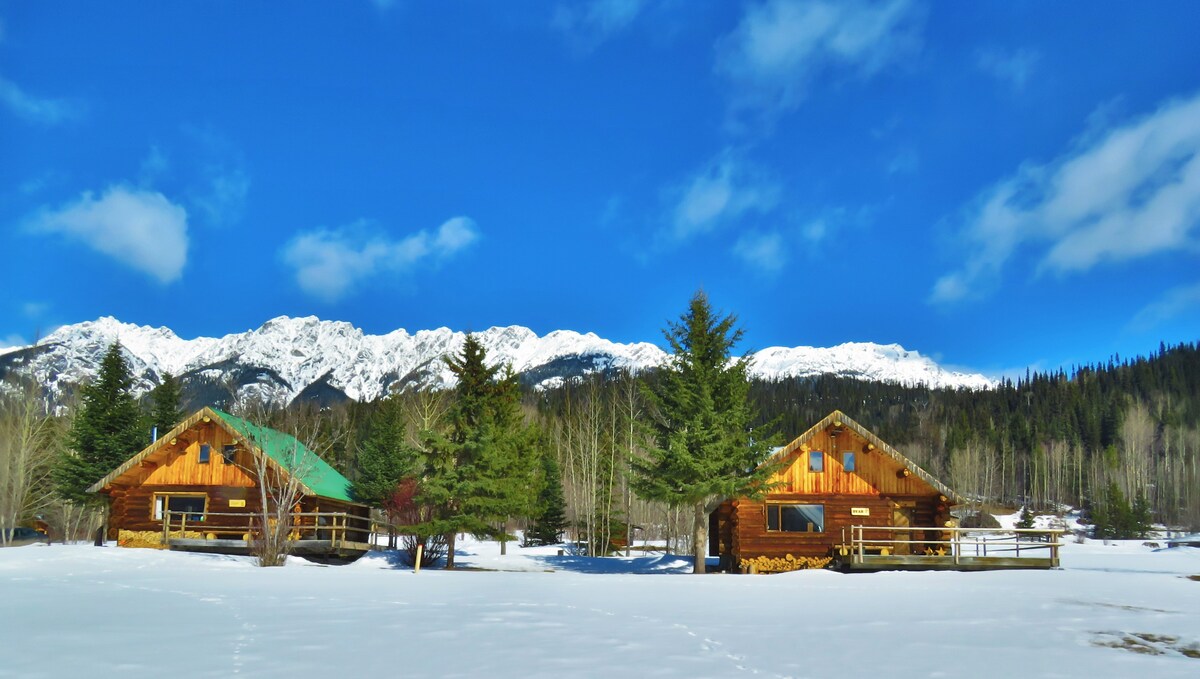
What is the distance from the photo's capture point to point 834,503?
3569 cm

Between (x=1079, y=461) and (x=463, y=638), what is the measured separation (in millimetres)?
132266

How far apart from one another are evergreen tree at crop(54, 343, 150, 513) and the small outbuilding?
3306 cm

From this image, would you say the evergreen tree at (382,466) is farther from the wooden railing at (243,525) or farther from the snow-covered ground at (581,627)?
the snow-covered ground at (581,627)

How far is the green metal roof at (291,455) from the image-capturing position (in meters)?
35.9

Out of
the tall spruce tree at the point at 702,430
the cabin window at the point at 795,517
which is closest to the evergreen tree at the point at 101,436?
the tall spruce tree at the point at 702,430

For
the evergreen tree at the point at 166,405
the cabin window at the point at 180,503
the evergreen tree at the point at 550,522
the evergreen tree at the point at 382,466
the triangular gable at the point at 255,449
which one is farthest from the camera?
the evergreen tree at the point at 550,522

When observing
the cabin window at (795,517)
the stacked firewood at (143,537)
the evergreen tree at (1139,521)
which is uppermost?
the cabin window at (795,517)

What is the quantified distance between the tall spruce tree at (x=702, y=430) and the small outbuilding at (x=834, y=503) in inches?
103

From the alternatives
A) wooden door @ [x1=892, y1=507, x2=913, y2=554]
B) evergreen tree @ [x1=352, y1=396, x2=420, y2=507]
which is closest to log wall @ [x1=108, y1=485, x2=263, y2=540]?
evergreen tree @ [x1=352, y1=396, x2=420, y2=507]

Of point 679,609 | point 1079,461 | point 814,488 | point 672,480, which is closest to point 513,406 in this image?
point 672,480

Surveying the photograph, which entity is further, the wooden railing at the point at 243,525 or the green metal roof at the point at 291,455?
the green metal roof at the point at 291,455

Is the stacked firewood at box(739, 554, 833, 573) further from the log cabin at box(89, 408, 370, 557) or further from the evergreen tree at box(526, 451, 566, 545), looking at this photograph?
the evergreen tree at box(526, 451, 566, 545)

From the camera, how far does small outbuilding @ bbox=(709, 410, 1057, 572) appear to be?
35.2 m

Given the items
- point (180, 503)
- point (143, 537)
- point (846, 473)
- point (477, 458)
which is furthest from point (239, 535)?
point (846, 473)
